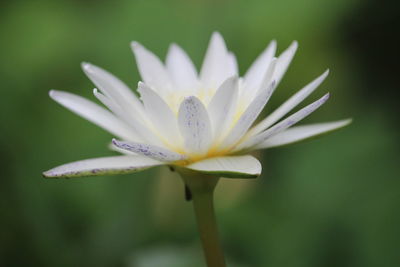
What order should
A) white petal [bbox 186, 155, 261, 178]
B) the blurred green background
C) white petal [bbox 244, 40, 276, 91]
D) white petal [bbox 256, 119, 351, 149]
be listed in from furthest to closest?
the blurred green background < white petal [bbox 244, 40, 276, 91] < white petal [bbox 256, 119, 351, 149] < white petal [bbox 186, 155, 261, 178]

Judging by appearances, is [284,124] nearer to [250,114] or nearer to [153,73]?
[250,114]

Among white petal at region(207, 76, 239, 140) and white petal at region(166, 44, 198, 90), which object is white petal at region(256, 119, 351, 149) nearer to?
white petal at region(207, 76, 239, 140)

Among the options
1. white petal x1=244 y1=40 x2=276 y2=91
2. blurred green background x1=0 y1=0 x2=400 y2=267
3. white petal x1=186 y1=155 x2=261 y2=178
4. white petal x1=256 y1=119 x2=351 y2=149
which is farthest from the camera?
blurred green background x1=0 y1=0 x2=400 y2=267

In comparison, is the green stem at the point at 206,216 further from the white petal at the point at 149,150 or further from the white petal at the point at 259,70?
the white petal at the point at 259,70

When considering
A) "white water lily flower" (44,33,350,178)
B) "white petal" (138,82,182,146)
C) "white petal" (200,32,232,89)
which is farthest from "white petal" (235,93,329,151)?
"white petal" (200,32,232,89)

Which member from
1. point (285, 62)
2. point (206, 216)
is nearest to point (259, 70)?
point (285, 62)

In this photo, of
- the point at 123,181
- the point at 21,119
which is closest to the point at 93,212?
the point at 123,181
